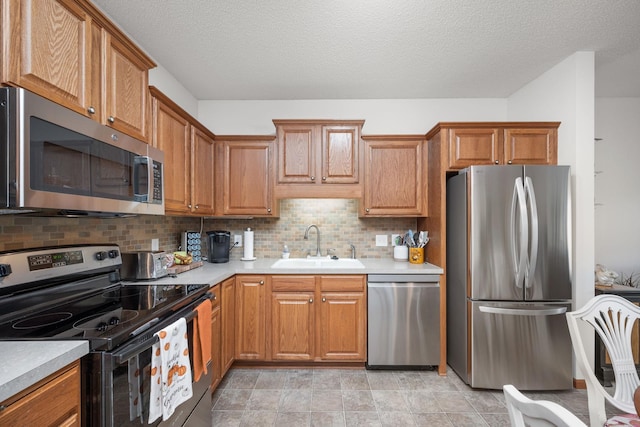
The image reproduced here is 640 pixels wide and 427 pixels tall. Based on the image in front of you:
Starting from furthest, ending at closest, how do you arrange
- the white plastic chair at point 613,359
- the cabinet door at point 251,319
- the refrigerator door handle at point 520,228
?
the cabinet door at point 251,319
the refrigerator door handle at point 520,228
the white plastic chair at point 613,359

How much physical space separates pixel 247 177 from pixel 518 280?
8.13 ft

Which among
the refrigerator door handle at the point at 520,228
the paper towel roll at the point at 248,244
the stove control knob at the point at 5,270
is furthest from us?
the paper towel roll at the point at 248,244

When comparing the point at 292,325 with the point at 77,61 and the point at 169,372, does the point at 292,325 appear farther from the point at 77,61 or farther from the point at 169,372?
the point at 77,61

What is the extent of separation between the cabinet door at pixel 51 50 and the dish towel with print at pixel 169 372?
105cm

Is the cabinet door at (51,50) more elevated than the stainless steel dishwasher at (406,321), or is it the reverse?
the cabinet door at (51,50)

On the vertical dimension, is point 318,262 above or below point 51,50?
below

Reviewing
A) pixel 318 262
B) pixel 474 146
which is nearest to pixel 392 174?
pixel 474 146

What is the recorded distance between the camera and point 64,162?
1.13 m

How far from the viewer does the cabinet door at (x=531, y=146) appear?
2475 mm

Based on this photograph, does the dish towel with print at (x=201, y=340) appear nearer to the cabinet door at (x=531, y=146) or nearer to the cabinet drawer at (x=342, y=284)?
the cabinet drawer at (x=342, y=284)

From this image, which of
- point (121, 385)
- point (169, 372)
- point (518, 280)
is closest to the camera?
point (121, 385)

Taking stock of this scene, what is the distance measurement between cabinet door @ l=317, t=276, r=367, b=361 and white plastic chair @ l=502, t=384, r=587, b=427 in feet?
6.09

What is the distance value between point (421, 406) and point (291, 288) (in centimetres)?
129

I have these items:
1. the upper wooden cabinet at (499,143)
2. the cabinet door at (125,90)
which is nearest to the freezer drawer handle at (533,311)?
the upper wooden cabinet at (499,143)
